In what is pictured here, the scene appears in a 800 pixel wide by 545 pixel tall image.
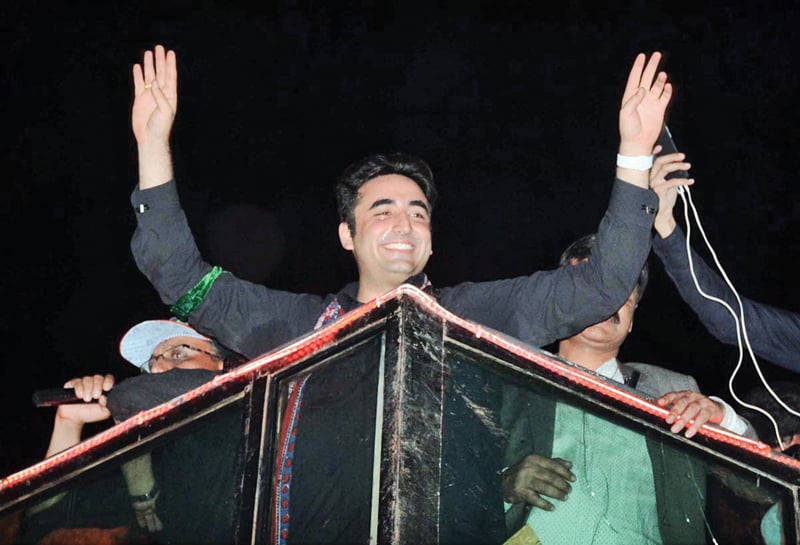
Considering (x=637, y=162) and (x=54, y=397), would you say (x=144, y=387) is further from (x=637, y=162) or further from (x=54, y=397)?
(x=637, y=162)

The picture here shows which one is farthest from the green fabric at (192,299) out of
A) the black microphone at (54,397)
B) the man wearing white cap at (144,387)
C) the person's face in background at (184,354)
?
the person's face in background at (184,354)

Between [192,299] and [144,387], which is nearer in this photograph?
[144,387]

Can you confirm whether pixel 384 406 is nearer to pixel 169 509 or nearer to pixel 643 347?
pixel 169 509

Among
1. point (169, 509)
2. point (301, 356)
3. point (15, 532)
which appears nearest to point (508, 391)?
point (301, 356)

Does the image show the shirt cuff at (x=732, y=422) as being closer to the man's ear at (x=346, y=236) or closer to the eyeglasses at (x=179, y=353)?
the man's ear at (x=346, y=236)

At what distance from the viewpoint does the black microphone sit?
6.20ft

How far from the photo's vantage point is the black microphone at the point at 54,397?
6.20 feet

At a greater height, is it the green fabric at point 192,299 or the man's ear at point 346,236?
the man's ear at point 346,236

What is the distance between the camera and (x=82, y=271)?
16.3ft

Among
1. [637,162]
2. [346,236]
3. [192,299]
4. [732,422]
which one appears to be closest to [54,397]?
[192,299]

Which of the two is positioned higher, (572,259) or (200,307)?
(572,259)

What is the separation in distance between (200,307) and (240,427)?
877 mm

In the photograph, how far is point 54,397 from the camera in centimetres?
193

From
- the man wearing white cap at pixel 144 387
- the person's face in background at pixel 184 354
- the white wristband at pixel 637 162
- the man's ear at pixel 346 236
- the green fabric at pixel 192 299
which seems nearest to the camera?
the man wearing white cap at pixel 144 387
